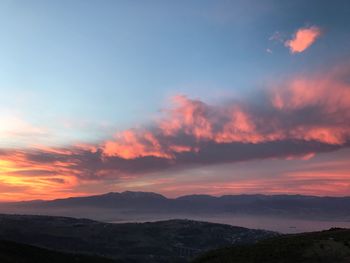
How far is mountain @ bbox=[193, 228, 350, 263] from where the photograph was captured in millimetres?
56750

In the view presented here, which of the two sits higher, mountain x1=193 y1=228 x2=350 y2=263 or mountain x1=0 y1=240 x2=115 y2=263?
mountain x1=193 y1=228 x2=350 y2=263

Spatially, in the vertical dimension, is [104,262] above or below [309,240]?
below

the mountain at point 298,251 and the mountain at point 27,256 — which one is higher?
the mountain at point 298,251

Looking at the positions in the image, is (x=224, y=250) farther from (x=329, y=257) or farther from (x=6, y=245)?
(x=6, y=245)

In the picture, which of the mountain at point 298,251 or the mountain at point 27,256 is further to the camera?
the mountain at point 27,256

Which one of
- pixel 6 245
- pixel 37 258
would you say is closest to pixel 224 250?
pixel 37 258

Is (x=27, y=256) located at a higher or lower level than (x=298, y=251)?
lower

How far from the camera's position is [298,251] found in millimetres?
59250

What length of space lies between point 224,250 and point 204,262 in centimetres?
500

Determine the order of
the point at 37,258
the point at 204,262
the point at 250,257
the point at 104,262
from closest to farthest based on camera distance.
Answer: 1. the point at 250,257
2. the point at 204,262
3. the point at 37,258
4. the point at 104,262

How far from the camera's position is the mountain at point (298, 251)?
56750 mm

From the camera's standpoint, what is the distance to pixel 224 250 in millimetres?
70375

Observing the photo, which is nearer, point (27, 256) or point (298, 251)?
point (298, 251)

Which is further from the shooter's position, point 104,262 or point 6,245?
point 104,262
